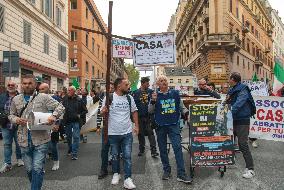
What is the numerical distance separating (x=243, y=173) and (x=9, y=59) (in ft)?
28.6

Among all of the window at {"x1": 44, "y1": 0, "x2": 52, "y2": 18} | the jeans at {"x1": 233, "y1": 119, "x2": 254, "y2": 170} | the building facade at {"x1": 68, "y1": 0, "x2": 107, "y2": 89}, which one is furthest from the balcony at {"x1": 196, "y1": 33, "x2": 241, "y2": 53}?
the jeans at {"x1": 233, "y1": 119, "x2": 254, "y2": 170}

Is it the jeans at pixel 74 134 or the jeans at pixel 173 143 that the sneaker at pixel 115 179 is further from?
the jeans at pixel 74 134

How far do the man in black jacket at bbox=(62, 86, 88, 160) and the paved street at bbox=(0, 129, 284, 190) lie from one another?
1.22 feet

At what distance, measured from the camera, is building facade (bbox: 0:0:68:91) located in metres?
18.8

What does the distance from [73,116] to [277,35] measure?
85.0 m

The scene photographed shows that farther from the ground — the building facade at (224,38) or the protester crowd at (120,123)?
the building facade at (224,38)

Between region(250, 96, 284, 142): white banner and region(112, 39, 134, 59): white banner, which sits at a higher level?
region(112, 39, 134, 59): white banner

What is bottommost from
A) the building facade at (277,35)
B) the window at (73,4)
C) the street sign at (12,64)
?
the street sign at (12,64)

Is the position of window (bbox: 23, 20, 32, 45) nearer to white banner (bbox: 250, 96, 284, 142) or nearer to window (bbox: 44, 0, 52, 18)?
window (bbox: 44, 0, 52, 18)

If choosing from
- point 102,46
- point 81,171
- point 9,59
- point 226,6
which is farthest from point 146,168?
point 102,46

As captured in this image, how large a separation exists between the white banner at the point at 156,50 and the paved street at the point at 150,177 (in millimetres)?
2368

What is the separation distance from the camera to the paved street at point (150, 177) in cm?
600

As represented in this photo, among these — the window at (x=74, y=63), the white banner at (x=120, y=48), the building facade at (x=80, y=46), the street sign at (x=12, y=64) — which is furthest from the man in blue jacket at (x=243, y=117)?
the window at (x=74, y=63)

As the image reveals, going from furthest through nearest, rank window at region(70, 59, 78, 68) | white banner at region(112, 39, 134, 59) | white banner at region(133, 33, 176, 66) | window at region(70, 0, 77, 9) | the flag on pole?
window at region(70, 0, 77, 9), window at region(70, 59, 78, 68), white banner at region(112, 39, 134, 59), the flag on pole, white banner at region(133, 33, 176, 66)
